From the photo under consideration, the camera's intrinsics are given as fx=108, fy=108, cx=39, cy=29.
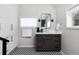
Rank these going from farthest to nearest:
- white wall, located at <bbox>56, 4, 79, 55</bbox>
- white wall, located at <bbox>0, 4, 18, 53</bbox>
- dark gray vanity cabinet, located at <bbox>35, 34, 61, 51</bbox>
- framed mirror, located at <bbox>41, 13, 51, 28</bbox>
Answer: framed mirror, located at <bbox>41, 13, 51, 28</bbox>, dark gray vanity cabinet, located at <bbox>35, 34, 61, 51</bbox>, white wall, located at <bbox>0, 4, 18, 53</bbox>, white wall, located at <bbox>56, 4, 79, 55</bbox>

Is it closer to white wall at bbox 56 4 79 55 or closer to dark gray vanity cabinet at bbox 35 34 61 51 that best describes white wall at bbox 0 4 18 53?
dark gray vanity cabinet at bbox 35 34 61 51

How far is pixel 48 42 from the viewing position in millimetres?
4492

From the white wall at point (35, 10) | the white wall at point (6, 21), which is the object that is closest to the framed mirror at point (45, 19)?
the white wall at point (35, 10)

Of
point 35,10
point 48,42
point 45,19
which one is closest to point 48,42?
point 48,42

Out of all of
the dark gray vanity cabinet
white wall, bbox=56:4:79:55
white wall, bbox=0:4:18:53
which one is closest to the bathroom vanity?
the dark gray vanity cabinet

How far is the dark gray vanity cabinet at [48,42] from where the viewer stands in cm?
448

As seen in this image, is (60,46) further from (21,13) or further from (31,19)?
(21,13)

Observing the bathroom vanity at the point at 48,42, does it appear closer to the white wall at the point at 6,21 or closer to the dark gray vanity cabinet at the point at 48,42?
the dark gray vanity cabinet at the point at 48,42

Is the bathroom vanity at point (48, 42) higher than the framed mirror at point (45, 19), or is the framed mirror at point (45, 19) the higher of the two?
the framed mirror at point (45, 19)

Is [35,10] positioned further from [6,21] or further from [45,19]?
[6,21]

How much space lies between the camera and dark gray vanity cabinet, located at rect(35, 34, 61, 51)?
4.48 m

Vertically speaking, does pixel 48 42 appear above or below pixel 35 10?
below

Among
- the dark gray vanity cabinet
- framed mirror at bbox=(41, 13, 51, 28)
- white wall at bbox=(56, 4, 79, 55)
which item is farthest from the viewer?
framed mirror at bbox=(41, 13, 51, 28)
